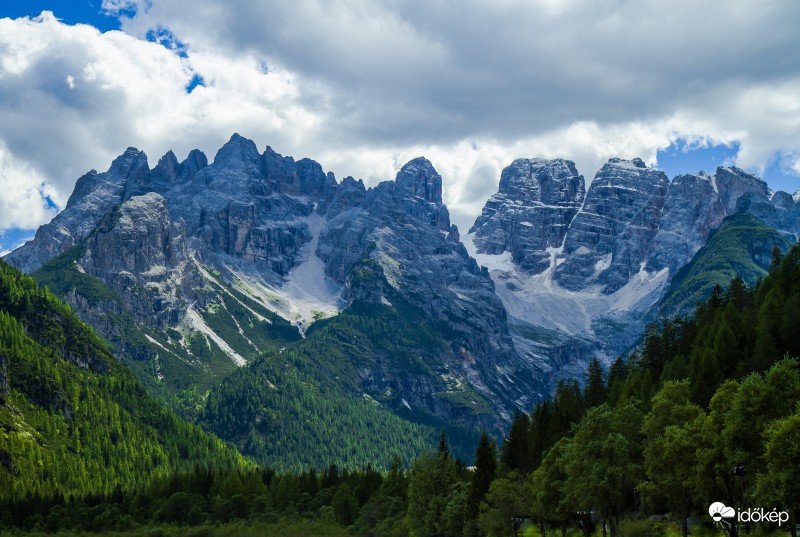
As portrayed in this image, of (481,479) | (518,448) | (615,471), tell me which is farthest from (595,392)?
(615,471)

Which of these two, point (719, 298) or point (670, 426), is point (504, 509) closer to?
point (670, 426)

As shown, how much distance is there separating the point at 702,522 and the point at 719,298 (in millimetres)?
89159

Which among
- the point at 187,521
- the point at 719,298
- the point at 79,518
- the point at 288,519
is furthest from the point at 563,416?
the point at 79,518

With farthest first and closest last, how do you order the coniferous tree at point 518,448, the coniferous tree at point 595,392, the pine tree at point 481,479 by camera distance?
the coniferous tree at point 595,392, the coniferous tree at point 518,448, the pine tree at point 481,479

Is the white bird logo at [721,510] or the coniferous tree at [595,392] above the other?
the coniferous tree at [595,392]

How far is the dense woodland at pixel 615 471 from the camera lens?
3105 inches

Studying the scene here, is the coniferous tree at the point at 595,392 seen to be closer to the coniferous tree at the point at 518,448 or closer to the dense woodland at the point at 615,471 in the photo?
the dense woodland at the point at 615,471

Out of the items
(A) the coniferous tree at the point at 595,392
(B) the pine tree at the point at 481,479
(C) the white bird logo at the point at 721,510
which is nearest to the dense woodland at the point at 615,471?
(B) the pine tree at the point at 481,479

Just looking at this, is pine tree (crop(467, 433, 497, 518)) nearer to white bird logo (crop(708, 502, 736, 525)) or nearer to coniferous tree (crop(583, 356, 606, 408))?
coniferous tree (crop(583, 356, 606, 408))

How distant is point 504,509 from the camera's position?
119 metres

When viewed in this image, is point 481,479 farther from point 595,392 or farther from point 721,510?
point 721,510

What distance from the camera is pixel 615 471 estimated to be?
Result: 93875mm

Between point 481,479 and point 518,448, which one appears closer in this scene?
point 481,479

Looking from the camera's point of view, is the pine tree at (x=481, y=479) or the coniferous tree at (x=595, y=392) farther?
the coniferous tree at (x=595, y=392)
